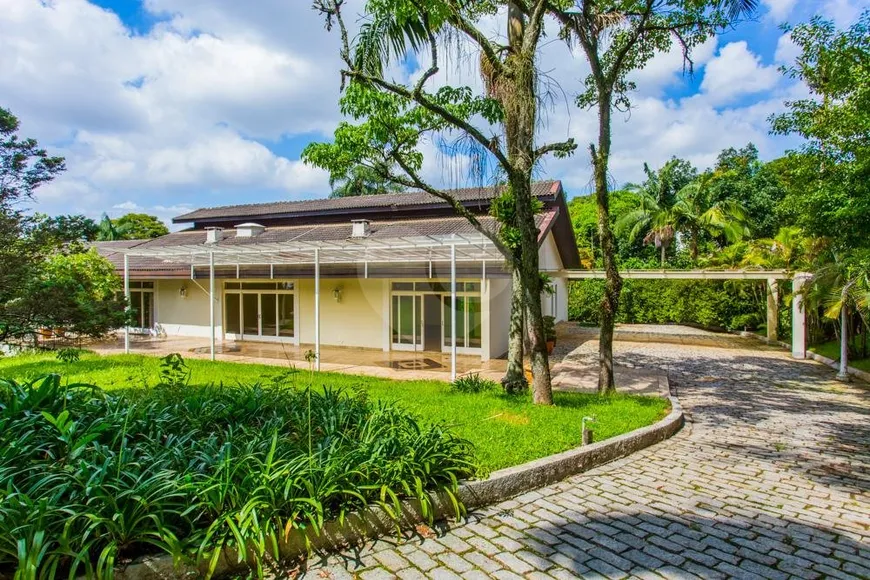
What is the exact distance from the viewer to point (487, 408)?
24.9 feet

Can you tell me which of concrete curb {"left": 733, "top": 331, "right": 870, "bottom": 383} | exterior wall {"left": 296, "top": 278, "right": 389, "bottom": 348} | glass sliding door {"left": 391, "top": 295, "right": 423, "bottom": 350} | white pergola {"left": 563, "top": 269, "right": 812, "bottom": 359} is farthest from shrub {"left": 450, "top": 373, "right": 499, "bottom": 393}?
concrete curb {"left": 733, "top": 331, "right": 870, "bottom": 383}

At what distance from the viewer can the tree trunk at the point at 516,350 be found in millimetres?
9312

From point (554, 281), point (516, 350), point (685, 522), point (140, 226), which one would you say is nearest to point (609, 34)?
point (516, 350)

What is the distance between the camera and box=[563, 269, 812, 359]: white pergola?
15.6 m

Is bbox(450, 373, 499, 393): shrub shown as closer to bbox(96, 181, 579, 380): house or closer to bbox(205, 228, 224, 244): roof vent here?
bbox(96, 181, 579, 380): house

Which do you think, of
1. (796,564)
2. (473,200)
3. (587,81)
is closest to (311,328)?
(473,200)

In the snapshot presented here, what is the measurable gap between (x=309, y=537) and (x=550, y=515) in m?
2.12

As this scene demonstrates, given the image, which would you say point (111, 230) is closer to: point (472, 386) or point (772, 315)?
point (472, 386)

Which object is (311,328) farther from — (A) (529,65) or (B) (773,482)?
(B) (773,482)

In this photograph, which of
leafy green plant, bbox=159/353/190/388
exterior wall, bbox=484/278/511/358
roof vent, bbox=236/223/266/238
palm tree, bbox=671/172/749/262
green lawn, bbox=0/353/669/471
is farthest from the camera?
palm tree, bbox=671/172/749/262

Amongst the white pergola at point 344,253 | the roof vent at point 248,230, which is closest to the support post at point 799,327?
the white pergola at point 344,253

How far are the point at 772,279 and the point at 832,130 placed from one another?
38.8ft

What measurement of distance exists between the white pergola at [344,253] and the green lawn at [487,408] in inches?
77.2

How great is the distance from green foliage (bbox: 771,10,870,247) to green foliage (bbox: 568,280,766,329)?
11899 mm
